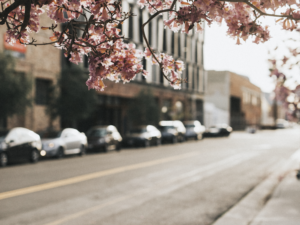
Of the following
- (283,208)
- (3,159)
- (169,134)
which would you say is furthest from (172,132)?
(283,208)

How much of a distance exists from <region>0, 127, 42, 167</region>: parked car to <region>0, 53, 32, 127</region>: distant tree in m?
2.40

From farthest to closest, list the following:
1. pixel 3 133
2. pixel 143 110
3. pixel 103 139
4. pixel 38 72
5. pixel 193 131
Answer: pixel 193 131 < pixel 143 110 < pixel 38 72 < pixel 103 139 < pixel 3 133

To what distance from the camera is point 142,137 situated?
93.5ft

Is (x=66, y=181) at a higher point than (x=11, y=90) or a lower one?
lower

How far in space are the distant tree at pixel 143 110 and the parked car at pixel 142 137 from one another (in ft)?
17.2

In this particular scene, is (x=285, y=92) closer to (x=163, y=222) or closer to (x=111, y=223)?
(x=163, y=222)

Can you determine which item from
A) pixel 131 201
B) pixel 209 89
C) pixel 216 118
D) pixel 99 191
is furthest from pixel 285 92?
pixel 209 89

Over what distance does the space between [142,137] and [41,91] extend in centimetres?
780

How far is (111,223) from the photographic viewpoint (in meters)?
7.10

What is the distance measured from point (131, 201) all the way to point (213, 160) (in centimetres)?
1044

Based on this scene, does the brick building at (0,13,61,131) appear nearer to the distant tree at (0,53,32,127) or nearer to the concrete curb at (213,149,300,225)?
the distant tree at (0,53,32,127)

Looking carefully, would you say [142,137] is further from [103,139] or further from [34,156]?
[34,156]

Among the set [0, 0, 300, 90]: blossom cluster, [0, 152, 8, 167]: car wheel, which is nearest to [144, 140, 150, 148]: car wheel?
[0, 152, 8, 167]: car wheel

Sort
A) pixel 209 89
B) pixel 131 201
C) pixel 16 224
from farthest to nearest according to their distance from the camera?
pixel 209 89, pixel 131 201, pixel 16 224
